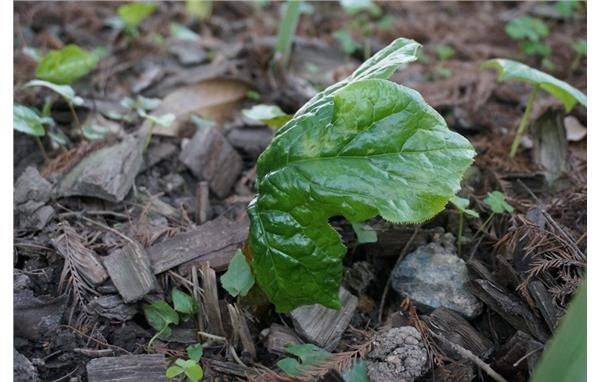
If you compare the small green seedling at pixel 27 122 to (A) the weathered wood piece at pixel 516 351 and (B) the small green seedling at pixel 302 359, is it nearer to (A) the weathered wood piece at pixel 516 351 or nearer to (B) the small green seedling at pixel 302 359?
(B) the small green seedling at pixel 302 359

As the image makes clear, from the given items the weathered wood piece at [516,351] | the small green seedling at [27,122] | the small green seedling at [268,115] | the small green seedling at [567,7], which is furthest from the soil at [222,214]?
the small green seedling at [567,7]

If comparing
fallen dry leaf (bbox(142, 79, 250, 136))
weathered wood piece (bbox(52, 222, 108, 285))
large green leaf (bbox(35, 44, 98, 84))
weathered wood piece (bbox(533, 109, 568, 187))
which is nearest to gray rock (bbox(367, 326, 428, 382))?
weathered wood piece (bbox(52, 222, 108, 285))

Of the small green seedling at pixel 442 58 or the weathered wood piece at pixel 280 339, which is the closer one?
the weathered wood piece at pixel 280 339

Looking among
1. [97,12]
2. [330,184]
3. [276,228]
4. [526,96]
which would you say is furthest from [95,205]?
[526,96]

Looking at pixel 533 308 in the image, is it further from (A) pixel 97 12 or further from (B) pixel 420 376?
(A) pixel 97 12

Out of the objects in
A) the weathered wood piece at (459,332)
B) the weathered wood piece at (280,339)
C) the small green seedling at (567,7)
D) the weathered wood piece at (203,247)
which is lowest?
the weathered wood piece at (280,339)

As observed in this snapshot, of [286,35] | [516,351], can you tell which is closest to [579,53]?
[286,35]
